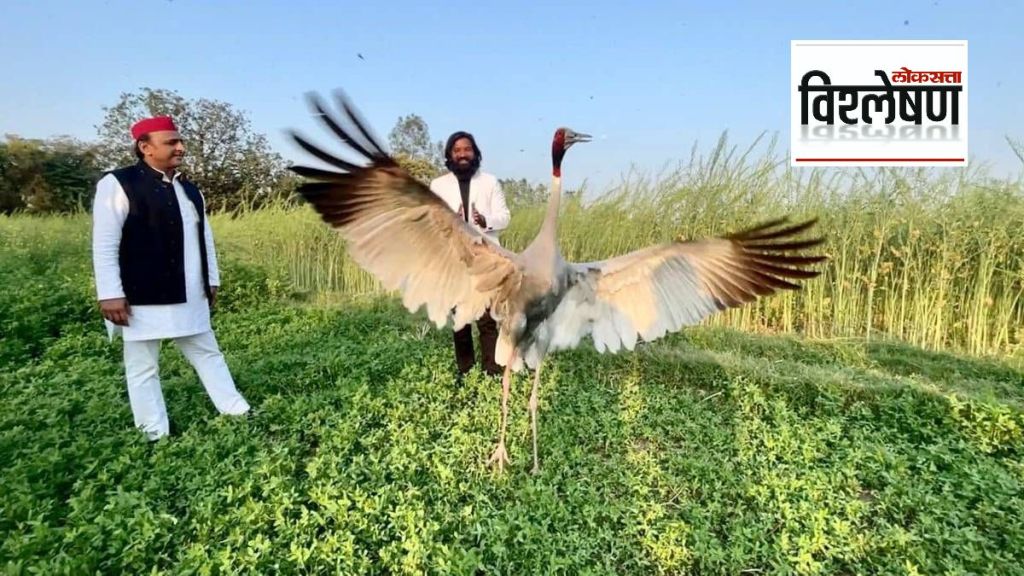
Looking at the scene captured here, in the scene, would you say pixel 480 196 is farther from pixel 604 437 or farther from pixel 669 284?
pixel 604 437

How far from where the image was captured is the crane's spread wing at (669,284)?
11.4ft

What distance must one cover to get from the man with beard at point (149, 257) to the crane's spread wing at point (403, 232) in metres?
1.15

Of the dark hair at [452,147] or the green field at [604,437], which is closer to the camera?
the green field at [604,437]

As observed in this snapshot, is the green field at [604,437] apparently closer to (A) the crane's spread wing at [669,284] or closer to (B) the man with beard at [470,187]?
(A) the crane's spread wing at [669,284]

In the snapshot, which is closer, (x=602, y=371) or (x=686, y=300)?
(x=686, y=300)

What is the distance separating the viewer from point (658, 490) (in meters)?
3.14

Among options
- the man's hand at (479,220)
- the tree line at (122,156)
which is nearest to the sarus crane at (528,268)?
the man's hand at (479,220)

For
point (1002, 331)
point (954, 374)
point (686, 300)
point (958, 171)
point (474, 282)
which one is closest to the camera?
point (474, 282)

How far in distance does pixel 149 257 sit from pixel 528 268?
228 cm

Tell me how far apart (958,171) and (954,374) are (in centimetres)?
296

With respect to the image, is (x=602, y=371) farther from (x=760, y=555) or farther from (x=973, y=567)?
(x=973, y=567)

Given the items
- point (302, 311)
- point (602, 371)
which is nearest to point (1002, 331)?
point (602, 371)

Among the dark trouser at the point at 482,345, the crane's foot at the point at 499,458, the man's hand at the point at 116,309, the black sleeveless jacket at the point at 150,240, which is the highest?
the black sleeveless jacket at the point at 150,240

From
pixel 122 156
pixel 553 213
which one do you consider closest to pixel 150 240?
pixel 553 213
